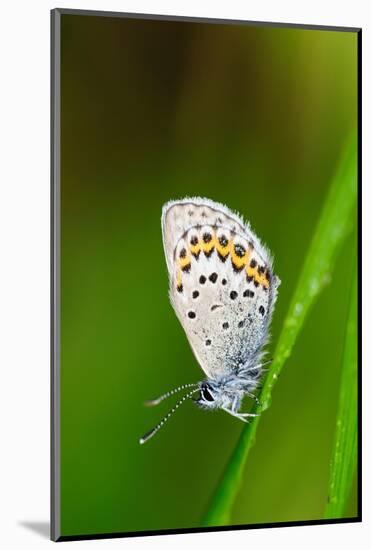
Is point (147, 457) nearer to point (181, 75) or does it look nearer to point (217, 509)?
point (217, 509)

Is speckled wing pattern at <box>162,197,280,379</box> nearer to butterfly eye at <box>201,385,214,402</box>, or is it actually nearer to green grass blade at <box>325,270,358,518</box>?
butterfly eye at <box>201,385,214,402</box>

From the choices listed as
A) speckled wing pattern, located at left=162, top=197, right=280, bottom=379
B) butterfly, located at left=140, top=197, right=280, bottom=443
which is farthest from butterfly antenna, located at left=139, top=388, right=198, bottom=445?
speckled wing pattern, located at left=162, top=197, right=280, bottom=379

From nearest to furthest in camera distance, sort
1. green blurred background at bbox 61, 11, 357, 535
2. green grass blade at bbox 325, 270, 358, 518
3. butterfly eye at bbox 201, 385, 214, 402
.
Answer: green blurred background at bbox 61, 11, 357, 535, butterfly eye at bbox 201, 385, 214, 402, green grass blade at bbox 325, 270, 358, 518

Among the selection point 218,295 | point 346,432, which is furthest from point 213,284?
point 346,432

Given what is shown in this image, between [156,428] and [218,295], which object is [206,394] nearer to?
[156,428]

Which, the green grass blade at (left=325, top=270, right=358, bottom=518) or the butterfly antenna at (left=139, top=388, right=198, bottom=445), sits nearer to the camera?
the butterfly antenna at (left=139, top=388, right=198, bottom=445)

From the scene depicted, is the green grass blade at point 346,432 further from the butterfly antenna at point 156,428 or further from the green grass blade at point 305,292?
the butterfly antenna at point 156,428
